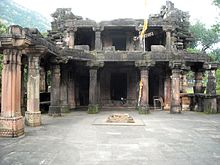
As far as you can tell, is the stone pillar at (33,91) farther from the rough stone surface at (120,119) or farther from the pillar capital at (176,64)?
the pillar capital at (176,64)

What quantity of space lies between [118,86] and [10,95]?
51.4 feet

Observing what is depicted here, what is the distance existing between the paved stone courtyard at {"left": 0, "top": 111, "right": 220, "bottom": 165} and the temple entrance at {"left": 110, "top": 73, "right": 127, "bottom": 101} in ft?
42.3

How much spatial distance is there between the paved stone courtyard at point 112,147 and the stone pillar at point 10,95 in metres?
0.45

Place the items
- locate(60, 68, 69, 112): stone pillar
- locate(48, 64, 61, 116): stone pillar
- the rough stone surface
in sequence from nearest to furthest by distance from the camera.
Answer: the rough stone surface < locate(48, 64, 61, 116): stone pillar < locate(60, 68, 69, 112): stone pillar

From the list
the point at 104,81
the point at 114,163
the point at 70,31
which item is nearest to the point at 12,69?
the point at 114,163

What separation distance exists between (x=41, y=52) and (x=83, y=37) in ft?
44.6

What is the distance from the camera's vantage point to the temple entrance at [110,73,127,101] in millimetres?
25312

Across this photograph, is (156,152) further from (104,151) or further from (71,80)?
(71,80)

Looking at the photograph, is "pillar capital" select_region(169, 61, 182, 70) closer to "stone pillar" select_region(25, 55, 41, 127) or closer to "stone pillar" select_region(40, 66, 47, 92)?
"stone pillar" select_region(25, 55, 41, 127)

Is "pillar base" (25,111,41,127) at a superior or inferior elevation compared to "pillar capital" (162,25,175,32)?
inferior

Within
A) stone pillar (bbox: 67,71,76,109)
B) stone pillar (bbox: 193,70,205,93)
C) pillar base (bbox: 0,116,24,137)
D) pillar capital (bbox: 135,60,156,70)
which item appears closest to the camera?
pillar base (bbox: 0,116,24,137)

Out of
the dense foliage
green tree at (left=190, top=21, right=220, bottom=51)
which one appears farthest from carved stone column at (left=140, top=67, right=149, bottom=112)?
the dense foliage

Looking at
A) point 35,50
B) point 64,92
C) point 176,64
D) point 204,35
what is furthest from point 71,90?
point 204,35

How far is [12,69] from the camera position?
10.4 m
